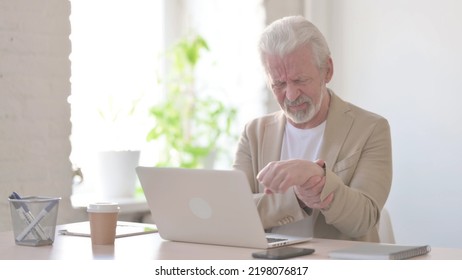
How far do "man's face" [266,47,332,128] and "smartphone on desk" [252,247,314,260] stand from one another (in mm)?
709

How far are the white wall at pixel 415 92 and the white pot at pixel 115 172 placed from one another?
1099 millimetres

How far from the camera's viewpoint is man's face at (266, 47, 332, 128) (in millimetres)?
2455

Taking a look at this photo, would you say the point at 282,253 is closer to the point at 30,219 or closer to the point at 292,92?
the point at 30,219

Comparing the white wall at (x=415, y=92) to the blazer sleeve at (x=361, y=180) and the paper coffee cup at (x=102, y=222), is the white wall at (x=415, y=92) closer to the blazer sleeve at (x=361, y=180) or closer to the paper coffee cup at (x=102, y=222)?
the blazer sleeve at (x=361, y=180)

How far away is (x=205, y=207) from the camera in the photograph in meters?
1.97

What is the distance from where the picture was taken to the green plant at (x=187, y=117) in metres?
3.68

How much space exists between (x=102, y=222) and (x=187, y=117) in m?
1.85

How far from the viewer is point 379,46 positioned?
3.63 metres

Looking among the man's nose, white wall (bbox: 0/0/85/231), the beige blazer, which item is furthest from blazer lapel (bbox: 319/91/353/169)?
white wall (bbox: 0/0/85/231)

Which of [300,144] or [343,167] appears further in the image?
[300,144]

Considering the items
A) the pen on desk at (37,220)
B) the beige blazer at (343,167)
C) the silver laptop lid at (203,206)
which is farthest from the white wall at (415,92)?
the pen on desk at (37,220)

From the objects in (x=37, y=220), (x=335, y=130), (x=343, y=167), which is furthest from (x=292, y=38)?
(x=37, y=220)

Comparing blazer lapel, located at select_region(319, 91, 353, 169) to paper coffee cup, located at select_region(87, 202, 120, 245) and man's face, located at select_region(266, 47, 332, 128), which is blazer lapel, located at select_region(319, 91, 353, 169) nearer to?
man's face, located at select_region(266, 47, 332, 128)

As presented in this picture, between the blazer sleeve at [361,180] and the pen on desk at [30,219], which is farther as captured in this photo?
the blazer sleeve at [361,180]
